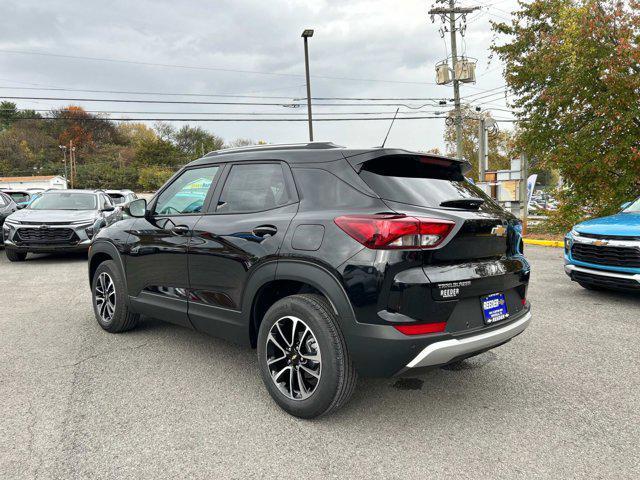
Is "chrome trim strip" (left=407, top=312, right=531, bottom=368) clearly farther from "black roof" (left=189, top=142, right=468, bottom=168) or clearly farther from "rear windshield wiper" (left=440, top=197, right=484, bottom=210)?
"black roof" (left=189, top=142, right=468, bottom=168)

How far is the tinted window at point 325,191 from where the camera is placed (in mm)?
2938

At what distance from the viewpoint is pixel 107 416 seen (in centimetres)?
310

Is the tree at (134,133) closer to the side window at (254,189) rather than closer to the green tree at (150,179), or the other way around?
the green tree at (150,179)

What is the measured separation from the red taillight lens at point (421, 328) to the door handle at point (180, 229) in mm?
2016

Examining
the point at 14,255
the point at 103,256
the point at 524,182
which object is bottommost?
the point at 14,255

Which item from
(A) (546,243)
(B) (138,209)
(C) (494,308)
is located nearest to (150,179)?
(A) (546,243)

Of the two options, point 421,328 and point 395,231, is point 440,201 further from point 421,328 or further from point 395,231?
point 421,328

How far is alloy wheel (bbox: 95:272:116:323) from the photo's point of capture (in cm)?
495

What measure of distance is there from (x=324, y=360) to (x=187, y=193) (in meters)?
2.09

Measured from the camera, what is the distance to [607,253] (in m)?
6.05

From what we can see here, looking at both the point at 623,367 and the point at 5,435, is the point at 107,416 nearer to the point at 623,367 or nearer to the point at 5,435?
the point at 5,435

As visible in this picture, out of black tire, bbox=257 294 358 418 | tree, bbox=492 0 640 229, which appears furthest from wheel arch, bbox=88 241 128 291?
tree, bbox=492 0 640 229

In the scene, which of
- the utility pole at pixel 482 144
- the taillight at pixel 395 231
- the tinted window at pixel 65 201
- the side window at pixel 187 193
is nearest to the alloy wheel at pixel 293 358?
the taillight at pixel 395 231

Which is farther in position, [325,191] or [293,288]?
[293,288]
